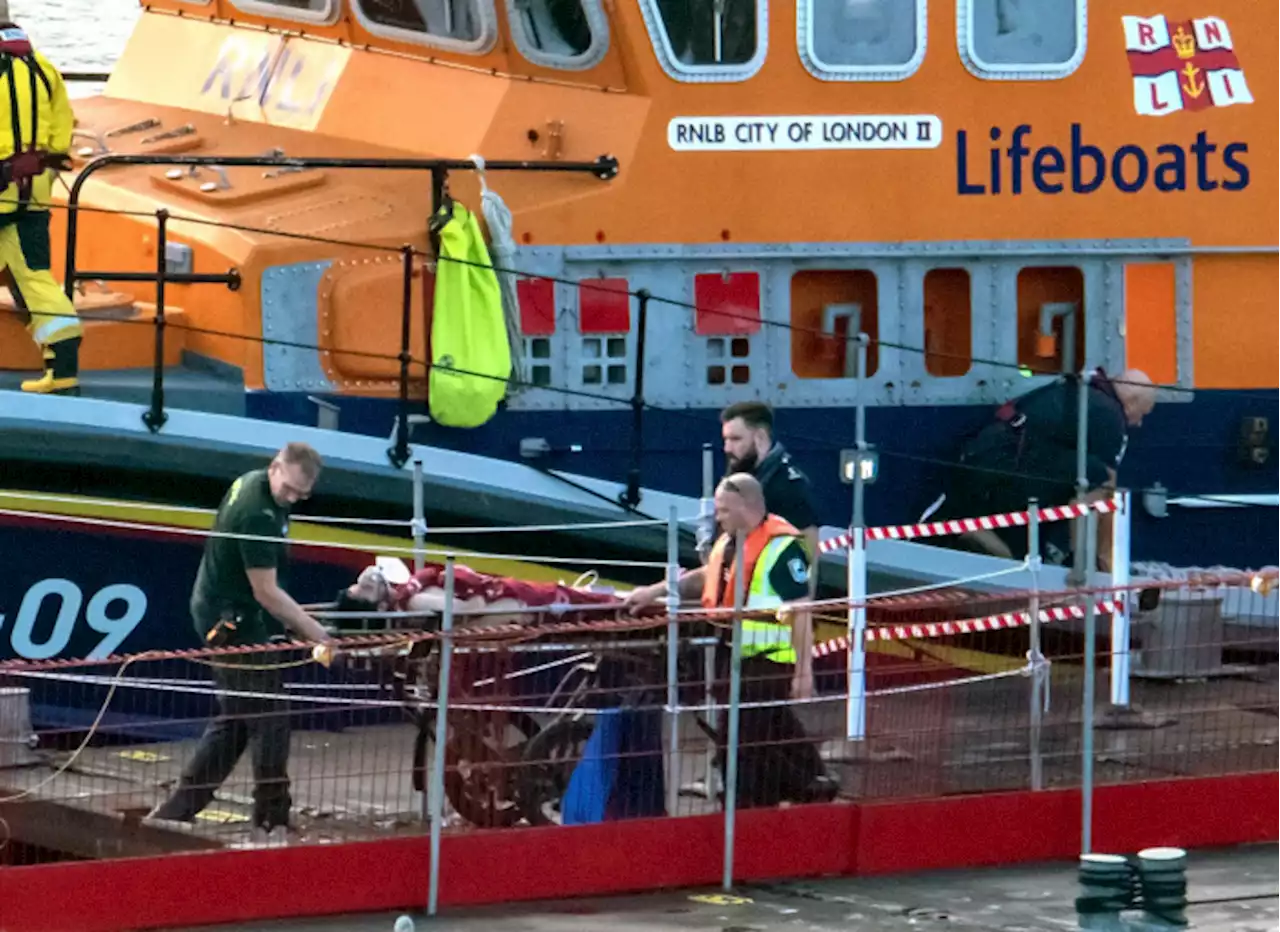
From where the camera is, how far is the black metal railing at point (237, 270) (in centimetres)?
863

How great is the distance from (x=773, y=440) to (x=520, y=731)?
1.85 metres

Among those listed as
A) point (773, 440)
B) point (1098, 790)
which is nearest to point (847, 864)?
point (1098, 790)

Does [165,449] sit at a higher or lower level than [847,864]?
higher

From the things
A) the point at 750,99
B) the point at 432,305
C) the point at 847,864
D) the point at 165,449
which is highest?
the point at 750,99

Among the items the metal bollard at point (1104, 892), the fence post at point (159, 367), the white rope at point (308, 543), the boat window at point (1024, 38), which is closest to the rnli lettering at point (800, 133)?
the boat window at point (1024, 38)

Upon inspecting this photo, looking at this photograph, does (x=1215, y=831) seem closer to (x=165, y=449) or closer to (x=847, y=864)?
(x=847, y=864)

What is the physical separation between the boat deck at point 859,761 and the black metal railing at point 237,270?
1543 millimetres

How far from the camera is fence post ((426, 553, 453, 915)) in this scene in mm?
7309

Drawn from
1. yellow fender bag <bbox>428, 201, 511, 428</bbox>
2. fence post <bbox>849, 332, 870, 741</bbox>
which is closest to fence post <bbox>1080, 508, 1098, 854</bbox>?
fence post <bbox>849, 332, 870, 741</bbox>

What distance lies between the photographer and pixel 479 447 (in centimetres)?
948

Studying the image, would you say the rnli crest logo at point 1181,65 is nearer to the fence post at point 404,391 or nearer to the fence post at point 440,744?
the fence post at point 404,391

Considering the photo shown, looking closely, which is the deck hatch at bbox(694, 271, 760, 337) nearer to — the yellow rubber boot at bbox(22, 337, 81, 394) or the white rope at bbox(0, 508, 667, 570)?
the white rope at bbox(0, 508, 667, 570)

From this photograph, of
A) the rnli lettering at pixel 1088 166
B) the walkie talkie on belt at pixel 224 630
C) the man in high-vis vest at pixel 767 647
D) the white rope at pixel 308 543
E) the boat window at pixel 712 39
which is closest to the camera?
the man in high-vis vest at pixel 767 647

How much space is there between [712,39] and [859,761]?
2973 mm
